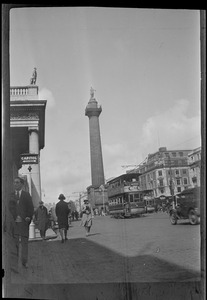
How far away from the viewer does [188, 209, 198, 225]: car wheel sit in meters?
2.00

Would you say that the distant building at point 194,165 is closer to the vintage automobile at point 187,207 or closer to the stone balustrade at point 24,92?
the vintage automobile at point 187,207

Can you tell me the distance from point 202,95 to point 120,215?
1.11m

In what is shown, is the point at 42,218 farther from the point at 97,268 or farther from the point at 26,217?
the point at 97,268

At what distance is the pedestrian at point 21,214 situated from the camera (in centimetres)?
196

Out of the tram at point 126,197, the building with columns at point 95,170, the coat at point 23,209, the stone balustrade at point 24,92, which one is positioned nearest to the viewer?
the coat at point 23,209

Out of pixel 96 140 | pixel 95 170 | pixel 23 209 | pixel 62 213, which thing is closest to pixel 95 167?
pixel 95 170

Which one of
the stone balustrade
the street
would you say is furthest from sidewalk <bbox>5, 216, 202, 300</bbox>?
the stone balustrade

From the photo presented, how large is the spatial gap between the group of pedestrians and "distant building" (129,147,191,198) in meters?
0.52

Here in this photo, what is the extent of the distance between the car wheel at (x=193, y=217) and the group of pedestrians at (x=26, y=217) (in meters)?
0.71

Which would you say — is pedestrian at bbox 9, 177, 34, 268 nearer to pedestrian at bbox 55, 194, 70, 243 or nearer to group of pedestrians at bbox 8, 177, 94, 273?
group of pedestrians at bbox 8, 177, 94, 273

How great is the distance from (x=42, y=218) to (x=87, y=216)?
1.12 feet

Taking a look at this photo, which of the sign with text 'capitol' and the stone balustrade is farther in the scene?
the sign with text 'capitol'

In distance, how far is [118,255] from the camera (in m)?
2.18

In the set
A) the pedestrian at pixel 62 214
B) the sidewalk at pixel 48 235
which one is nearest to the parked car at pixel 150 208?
the pedestrian at pixel 62 214
